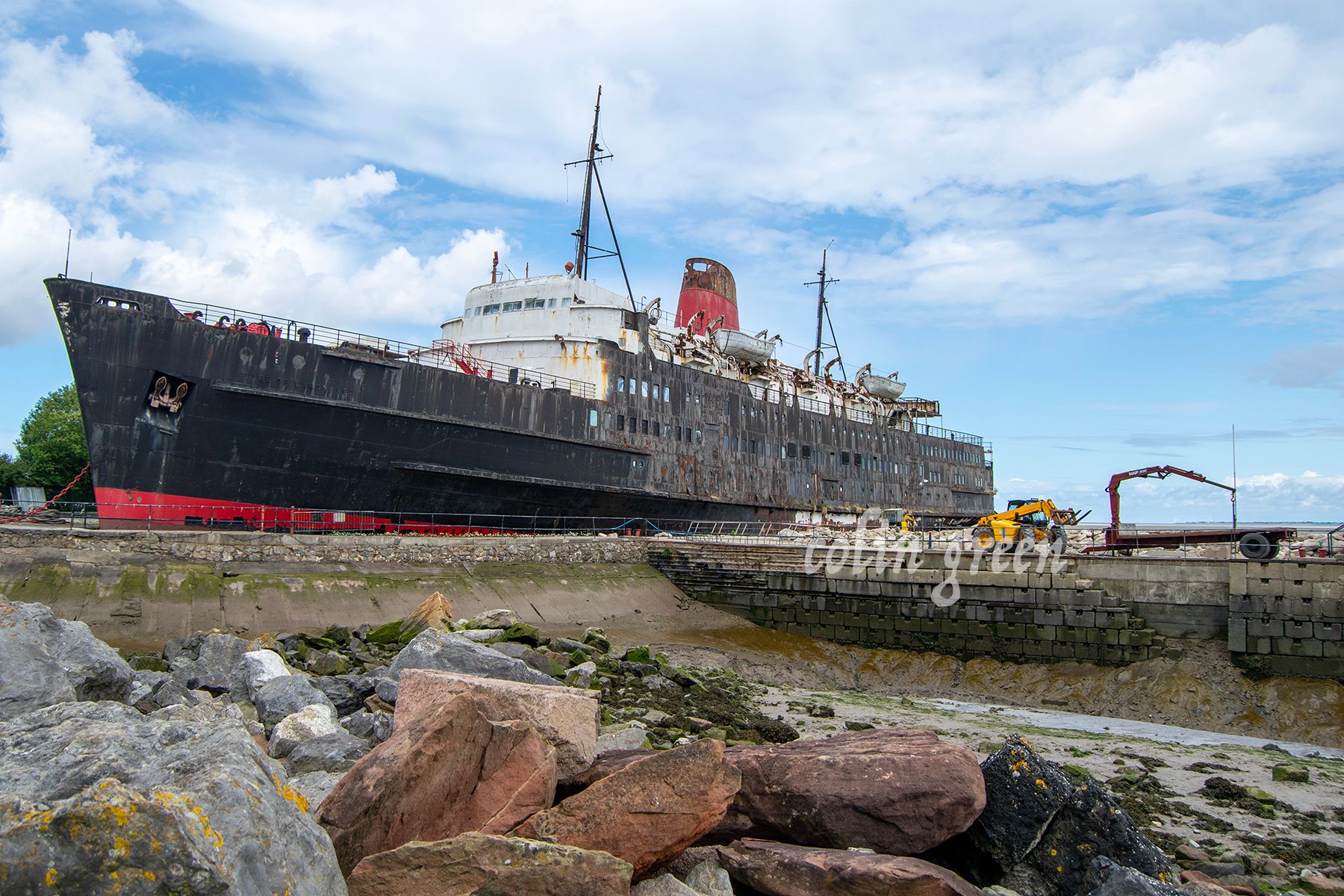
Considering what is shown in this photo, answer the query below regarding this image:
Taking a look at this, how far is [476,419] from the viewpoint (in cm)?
2103

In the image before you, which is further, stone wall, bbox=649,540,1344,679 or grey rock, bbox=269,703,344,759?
stone wall, bbox=649,540,1344,679

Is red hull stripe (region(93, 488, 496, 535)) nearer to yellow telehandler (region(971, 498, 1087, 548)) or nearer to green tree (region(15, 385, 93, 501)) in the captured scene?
yellow telehandler (region(971, 498, 1087, 548))

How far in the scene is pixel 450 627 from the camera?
12859 millimetres

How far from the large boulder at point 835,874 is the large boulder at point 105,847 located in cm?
269

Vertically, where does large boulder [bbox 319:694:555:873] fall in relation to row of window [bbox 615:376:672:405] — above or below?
below

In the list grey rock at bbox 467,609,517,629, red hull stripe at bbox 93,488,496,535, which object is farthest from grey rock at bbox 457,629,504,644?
red hull stripe at bbox 93,488,496,535

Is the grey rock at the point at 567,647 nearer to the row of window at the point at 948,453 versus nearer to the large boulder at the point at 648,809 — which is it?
the large boulder at the point at 648,809

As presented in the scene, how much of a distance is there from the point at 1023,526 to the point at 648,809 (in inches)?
746

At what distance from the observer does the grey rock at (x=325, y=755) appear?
592 cm

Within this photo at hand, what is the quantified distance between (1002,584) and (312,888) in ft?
51.7

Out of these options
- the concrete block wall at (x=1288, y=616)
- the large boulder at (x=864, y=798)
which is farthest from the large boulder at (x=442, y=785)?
the concrete block wall at (x=1288, y=616)

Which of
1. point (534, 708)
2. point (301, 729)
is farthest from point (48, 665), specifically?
point (534, 708)

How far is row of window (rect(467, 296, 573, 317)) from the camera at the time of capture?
1032 inches

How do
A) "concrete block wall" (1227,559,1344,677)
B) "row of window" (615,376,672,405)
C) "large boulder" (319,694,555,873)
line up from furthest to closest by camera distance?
1. "row of window" (615,376,672,405)
2. "concrete block wall" (1227,559,1344,677)
3. "large boulder" (319,694,555,873)
